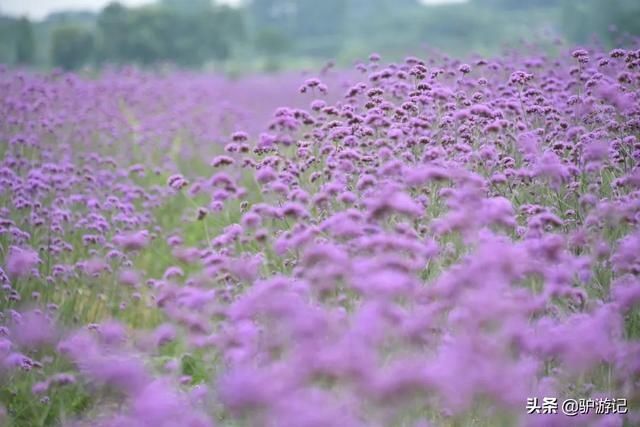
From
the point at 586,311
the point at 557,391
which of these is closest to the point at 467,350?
the point at 557,391

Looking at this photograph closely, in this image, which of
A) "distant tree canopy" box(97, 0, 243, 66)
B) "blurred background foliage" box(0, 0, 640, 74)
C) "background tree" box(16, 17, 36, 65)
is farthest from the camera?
"distant tree canopy" box(97, 0, 243, 66)

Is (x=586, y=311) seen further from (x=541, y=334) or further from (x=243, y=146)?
(x=243, y=146)

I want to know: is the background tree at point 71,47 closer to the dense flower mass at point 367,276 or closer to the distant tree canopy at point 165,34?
the distant tree canopy at point 165,34

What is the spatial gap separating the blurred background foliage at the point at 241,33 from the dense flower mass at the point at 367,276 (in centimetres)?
707

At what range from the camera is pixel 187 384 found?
4531 mm

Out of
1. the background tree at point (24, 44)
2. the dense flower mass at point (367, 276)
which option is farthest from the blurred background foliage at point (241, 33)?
the dense flower mass at point (367, 276)

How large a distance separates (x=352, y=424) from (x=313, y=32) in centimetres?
6584

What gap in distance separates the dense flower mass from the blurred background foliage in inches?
278

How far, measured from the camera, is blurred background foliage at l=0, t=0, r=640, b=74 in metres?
32.1

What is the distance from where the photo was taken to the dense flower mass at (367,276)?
7.20ft

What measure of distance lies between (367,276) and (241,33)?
40693 millimetres

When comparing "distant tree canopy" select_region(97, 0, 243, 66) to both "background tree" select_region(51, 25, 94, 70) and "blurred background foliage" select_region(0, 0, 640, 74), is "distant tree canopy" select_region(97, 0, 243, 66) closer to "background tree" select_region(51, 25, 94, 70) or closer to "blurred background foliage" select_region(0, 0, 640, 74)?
"blurred background foliage" select_region(0, 0, 640, 74)

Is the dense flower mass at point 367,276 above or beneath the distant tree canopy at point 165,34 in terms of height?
beneath

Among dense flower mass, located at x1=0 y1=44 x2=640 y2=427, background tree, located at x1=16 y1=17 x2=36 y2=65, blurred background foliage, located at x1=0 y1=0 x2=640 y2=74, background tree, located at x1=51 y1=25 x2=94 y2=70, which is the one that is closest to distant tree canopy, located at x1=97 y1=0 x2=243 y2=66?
blurred background foliage, located at x1=0 y1=0 x2=640 y2=74
